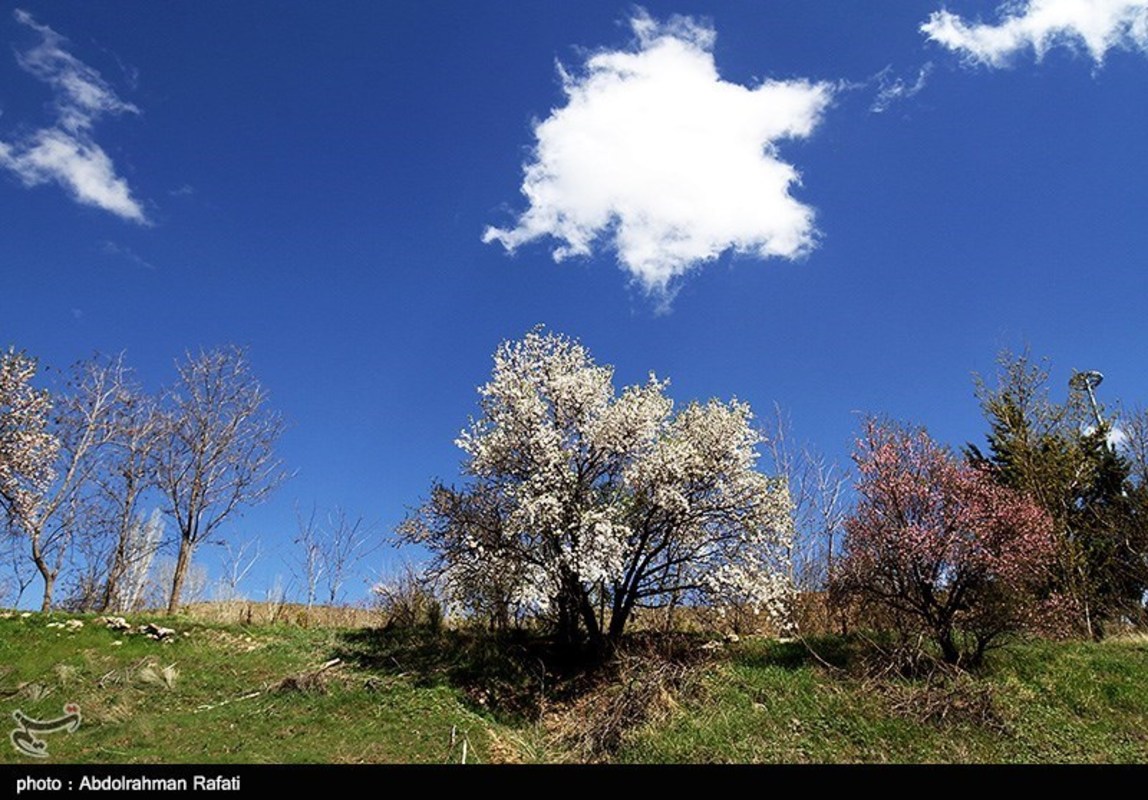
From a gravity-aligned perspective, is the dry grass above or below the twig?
above

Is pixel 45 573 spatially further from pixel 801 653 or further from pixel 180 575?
pixel 801 653

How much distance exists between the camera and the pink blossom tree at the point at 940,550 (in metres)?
16.5

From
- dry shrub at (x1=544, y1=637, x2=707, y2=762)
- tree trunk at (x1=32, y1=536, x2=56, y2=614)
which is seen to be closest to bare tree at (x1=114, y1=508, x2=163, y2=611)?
tree trunk at (x1=32, y1=536, x2=56, y2=614)

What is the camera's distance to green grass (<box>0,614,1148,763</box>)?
13359 millimetres

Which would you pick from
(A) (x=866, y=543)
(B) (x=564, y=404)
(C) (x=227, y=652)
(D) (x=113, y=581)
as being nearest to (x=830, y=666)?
(A) (x=866, y=543)

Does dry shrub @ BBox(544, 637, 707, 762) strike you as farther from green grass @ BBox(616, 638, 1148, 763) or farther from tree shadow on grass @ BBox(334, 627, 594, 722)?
tree shadow on grass @ BBox(334, 627, 594, 722)

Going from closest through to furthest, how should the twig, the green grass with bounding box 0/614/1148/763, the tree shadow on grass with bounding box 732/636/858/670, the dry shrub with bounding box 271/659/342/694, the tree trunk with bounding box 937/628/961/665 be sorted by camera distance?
the green grass with bounding box 0/614/1148/763 < the twig < the dry shrub with bounding box 271/659/342/694 < the tree trunk with bounding box 937/628/961/665 < the tree shadow on grass with bounding box 732/636/858/670

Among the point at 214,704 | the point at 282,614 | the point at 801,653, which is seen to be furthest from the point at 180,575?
the point at 801,653
